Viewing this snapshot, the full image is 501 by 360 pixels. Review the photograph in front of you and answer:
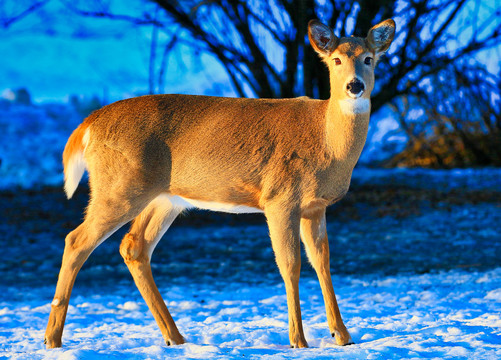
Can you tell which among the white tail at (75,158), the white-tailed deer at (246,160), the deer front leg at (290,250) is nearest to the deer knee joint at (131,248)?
the white-tailed deer at (246,160)

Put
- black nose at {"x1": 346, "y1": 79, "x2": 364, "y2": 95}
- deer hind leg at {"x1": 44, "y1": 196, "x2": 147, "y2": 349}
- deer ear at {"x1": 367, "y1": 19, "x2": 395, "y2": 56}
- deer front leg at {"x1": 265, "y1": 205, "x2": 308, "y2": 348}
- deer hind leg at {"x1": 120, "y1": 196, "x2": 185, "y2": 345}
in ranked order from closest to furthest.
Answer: black nose at {"x1": 346, "y1": 79, "x2": 364, "y2": 95} < deer front leg at {"x1": 265, "y1": 205, "x2": 308, "y2": 348} < deer ear at {"x1": 367, "y1": 19, "x2": 395, "y2": 56} < deer hind leg at {"x1": 44, "y1": 196, "x2": 147, "y2": 349} < deer hind leg at {"x1": 120, "y1": 196, "x2": 185, "y2": 345}

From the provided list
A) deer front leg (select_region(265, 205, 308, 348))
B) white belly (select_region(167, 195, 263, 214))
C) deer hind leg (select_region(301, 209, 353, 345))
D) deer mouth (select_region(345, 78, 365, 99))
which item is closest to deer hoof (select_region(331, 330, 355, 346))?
deer hind leg (select_region(301, 209, 353, 345))

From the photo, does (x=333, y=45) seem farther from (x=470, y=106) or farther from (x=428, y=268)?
(x=470, y=106)

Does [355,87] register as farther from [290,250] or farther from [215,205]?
[215,205]

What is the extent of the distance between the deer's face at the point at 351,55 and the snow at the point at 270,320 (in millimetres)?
1644

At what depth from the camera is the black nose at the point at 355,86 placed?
421 centimetres

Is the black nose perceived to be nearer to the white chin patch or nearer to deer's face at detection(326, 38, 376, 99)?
deer's face at detection(326, 38, 376, 99)

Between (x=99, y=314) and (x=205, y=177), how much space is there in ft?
7.64

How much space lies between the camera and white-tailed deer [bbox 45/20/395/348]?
4.44 metres

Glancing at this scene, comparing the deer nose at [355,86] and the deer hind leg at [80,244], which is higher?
the deer nose at [355,86]

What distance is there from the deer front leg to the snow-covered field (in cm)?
21

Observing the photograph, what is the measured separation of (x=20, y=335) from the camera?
5.40 metres

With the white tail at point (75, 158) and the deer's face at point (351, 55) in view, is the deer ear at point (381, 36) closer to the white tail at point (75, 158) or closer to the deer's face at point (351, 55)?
the deer's face at point (351, 55)

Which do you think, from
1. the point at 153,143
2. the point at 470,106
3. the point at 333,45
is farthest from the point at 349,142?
the point at 470,106
